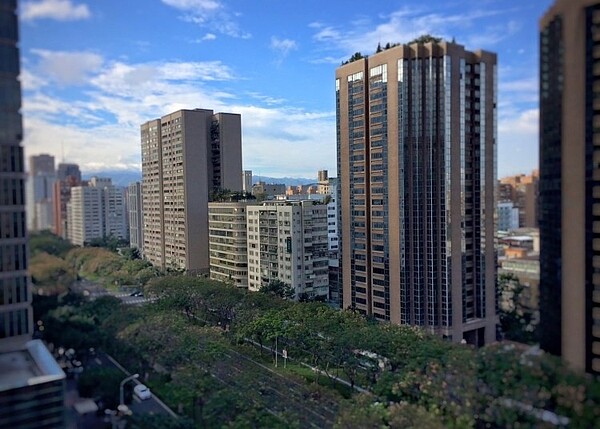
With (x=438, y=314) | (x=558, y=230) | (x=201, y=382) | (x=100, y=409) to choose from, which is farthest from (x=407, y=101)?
(x=100, y=409)

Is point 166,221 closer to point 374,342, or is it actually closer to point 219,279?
point 219,279

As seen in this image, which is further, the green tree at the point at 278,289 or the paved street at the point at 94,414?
the green tree at the point at 278,289

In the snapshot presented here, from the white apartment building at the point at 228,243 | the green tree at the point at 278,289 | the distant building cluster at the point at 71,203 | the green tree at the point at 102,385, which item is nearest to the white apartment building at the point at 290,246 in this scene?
the green tree at the point at 278,289

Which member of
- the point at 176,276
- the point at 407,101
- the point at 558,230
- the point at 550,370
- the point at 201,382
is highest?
the point at 407,101

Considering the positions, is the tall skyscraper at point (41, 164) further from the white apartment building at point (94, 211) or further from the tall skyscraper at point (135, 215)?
the tall skyscraper at point (135, 215)

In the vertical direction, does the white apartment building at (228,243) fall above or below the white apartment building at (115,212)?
below
